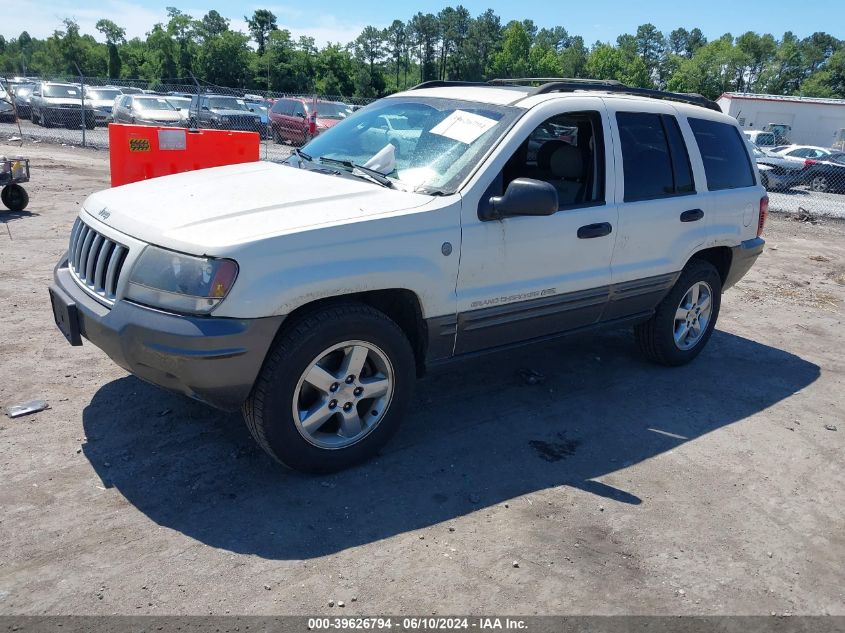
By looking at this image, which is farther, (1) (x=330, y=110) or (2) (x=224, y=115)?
(1) (x=330, y=110)

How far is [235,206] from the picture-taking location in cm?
361

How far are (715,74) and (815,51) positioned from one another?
31.5 metres

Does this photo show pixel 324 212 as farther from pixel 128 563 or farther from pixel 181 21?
pixel 181 21

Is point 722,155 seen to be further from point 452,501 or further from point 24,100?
point 24,100

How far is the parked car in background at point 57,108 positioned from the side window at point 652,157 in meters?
23.4

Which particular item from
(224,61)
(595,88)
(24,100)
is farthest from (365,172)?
(224,61)

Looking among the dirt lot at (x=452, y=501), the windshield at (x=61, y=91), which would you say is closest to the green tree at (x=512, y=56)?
the windshield at (x=61, y=91)

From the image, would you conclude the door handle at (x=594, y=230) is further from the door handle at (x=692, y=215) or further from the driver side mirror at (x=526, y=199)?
the door handle at (x=692, y=215)

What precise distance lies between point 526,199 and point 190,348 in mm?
1889

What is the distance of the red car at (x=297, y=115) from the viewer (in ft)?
72.1

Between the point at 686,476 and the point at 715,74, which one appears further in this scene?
the point at 715,74

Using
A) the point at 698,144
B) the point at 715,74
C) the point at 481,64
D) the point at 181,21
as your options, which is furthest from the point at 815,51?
the point at 698,144

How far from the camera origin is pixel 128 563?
298cm

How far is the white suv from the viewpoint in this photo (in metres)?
3.27
